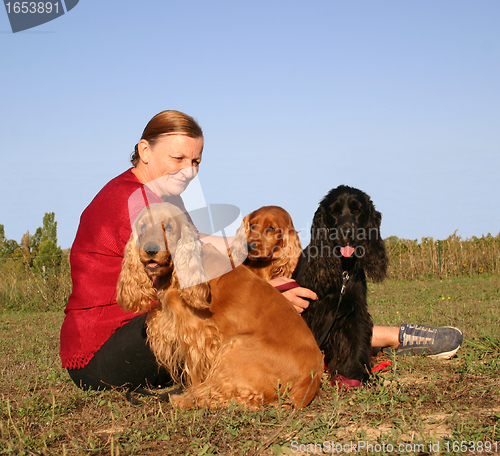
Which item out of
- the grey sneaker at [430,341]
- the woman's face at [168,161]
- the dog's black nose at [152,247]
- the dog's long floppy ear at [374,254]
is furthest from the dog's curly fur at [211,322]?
the grey sneaker at [430,341]

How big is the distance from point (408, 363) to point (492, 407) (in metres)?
1.00

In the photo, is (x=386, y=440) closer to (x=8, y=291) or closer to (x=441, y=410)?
(x=441, y=410)

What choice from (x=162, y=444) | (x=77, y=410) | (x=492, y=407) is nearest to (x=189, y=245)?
Answer: (x=162, y=444)

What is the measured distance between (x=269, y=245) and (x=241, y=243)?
27cm

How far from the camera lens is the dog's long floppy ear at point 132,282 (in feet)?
8.69

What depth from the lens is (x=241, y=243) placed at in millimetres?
4176

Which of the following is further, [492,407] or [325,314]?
[325,314]

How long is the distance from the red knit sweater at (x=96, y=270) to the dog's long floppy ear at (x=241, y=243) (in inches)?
49.8

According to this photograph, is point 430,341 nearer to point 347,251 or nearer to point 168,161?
point 347,251

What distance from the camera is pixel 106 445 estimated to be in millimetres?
2051

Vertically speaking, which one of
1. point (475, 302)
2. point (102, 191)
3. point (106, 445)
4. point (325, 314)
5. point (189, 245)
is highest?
point (102, 191)

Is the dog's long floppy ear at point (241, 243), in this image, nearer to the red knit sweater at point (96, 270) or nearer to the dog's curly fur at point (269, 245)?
the dog's curly fur at point (269, 245)

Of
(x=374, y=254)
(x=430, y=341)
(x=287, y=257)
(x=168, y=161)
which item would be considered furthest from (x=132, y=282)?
(x=430, y=341)

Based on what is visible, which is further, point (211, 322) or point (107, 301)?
point (107, 301)
